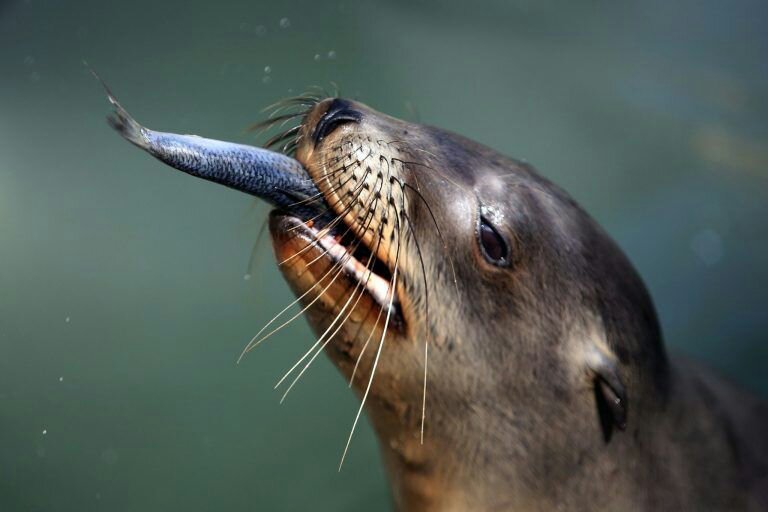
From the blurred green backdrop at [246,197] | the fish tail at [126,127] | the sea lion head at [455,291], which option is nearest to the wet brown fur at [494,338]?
the sea lion head at [455,291]

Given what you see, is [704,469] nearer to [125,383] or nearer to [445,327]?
[445,327]

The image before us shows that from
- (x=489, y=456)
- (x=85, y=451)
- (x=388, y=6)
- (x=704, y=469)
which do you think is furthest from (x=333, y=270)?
(x=388, y=6)

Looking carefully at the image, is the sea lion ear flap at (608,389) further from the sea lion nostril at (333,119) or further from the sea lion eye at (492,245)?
the sea lion nostril at (333,119)

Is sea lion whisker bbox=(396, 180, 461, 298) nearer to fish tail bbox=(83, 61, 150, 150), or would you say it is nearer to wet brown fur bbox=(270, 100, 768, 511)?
wet brown fur bbox=(270, 100, 768, 511)

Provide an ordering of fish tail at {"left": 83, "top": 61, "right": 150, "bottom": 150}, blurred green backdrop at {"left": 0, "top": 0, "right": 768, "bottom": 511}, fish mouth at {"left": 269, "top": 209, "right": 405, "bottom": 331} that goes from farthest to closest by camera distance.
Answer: blurred green backdrop at {"left": 0, "top": 0, "right": 768, "bottom": 511}
fish mouth at {"left": 269, "top": 209, "right": 405, "bottom": 331}
fish tail at {"left": 83, "top": 61, "right": 150, "bottom": 150}

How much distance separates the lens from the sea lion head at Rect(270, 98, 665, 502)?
1.37 metres

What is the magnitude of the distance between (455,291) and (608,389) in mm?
413

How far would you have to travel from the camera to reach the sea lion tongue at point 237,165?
3.69 feet

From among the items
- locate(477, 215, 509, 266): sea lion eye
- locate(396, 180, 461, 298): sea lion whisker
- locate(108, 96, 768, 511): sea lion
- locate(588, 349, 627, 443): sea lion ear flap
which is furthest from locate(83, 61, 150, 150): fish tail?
locate(588, 349, 627, 443): sea lion ear flap

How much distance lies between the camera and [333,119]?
1422 millimetres

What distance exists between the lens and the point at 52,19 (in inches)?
116

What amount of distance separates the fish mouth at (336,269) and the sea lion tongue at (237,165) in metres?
0.04

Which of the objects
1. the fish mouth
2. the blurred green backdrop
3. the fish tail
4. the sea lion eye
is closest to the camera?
the fish tail

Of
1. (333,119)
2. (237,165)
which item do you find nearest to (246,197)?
(333,119)
